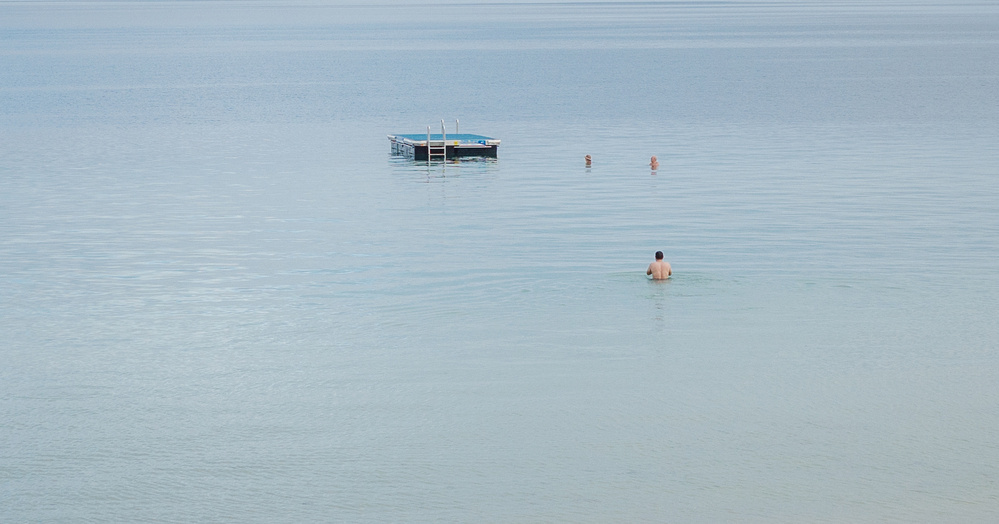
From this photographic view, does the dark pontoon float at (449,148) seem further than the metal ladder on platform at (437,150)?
Yes

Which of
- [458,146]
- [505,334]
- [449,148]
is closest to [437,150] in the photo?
[449,148]

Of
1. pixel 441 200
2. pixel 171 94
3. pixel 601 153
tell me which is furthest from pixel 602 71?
pixel 441 200

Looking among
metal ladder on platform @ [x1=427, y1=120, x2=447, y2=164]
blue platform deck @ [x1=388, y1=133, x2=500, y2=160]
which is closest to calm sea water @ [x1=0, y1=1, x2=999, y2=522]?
blue platform deck @ [x1=388, y1=133, x2=500, y2=160]

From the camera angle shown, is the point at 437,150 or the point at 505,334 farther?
the point at 437,150

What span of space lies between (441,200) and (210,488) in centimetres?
2580

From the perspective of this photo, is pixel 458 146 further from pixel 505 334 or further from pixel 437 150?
pixel 505 334

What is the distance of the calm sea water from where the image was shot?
57.4 ft

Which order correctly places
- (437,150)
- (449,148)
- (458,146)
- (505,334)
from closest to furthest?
(505,334), (458,146), (437,150), (449,148)

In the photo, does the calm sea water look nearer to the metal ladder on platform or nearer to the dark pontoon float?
the dark pontoon float

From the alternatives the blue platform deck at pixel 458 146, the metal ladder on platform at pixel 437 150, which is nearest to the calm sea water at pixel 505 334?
the blue platform deck at pixel 458 146

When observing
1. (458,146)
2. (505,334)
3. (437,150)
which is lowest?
(505,334)

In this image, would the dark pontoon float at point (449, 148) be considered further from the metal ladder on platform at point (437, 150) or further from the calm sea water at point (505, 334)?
the calm sea water at point (505, 334)

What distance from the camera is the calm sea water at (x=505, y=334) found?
1750cm

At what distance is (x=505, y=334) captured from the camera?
24688 millimetres
